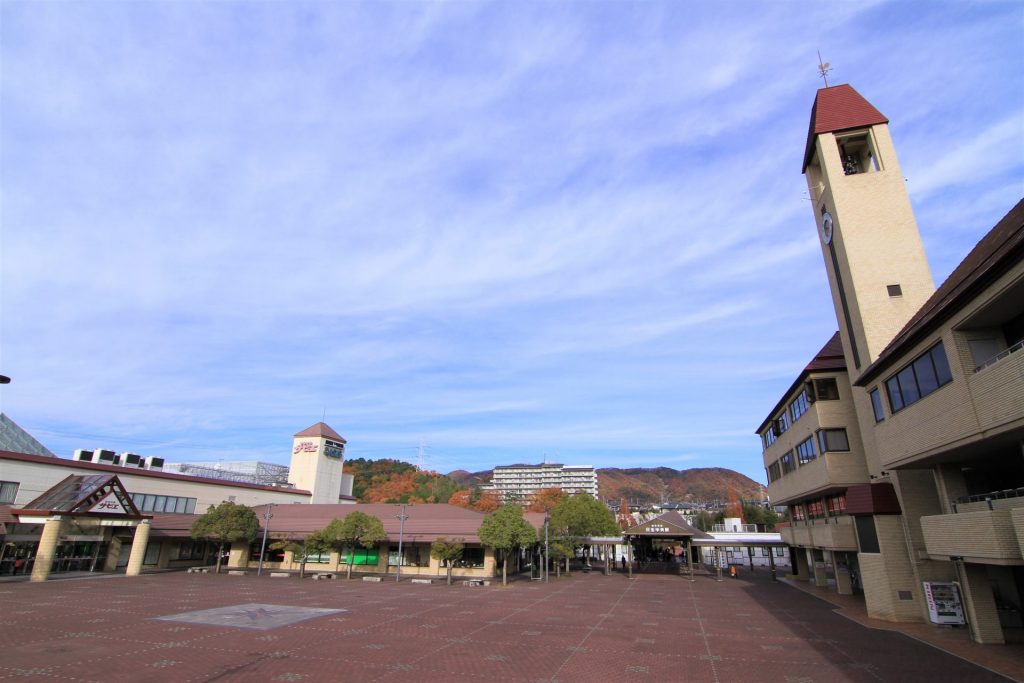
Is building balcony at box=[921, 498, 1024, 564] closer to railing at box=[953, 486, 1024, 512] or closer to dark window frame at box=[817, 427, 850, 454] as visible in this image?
railing at box=[953, 486, 1024, 512]

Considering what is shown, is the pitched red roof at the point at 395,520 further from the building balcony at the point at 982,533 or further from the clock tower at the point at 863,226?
the building balcony at the point at 982,533

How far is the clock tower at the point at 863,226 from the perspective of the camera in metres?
25.6

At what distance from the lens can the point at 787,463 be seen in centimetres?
3922

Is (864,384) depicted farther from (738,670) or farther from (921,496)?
(738,670)

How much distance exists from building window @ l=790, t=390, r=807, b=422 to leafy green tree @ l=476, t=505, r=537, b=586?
2025 centimetres

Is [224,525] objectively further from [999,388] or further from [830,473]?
[999,388]

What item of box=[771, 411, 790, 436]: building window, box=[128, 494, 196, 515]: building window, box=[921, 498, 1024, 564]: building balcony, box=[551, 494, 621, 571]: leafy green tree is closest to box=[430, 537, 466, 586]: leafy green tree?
box=[551, 494, 621, 571]: leafy green tree

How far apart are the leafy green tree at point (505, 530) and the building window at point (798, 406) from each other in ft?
66.4

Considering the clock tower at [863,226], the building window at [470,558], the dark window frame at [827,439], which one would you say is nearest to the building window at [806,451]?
the dark window frame at [827,439]

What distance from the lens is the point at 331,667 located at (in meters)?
14.8

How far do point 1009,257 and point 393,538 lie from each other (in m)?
41.7

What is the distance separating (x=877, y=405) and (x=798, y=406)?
492 inches

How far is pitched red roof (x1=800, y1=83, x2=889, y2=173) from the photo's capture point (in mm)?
29172

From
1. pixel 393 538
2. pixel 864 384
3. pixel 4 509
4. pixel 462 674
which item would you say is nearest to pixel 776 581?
pixel 864 384
